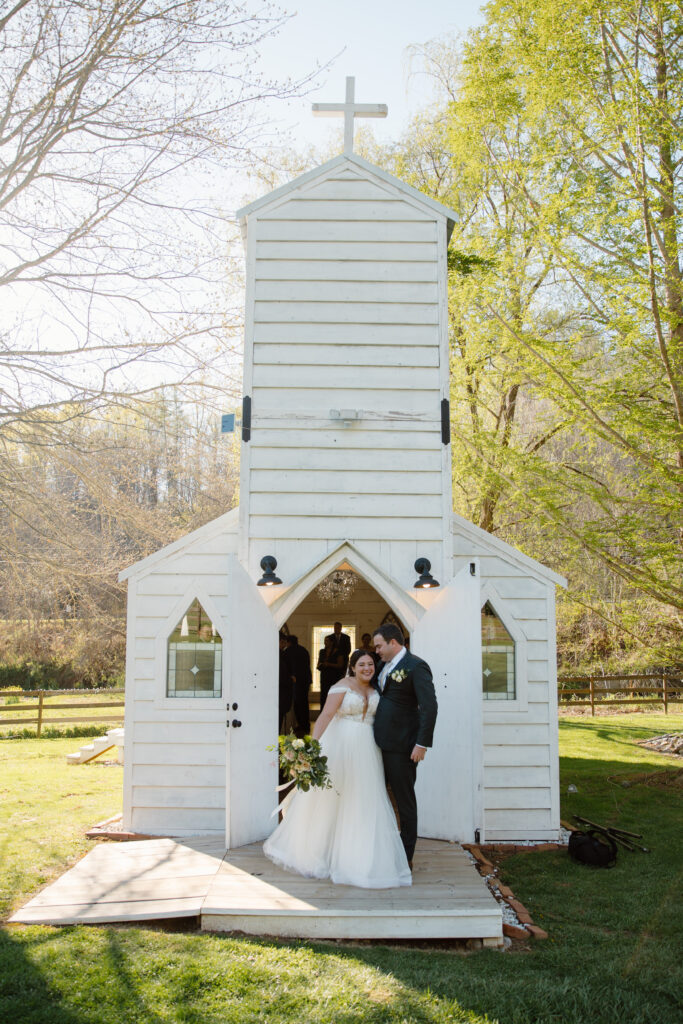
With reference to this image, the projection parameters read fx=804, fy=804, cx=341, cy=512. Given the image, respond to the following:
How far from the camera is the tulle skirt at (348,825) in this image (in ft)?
18.6

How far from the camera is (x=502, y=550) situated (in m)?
8.45

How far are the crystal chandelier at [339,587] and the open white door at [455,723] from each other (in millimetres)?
7343

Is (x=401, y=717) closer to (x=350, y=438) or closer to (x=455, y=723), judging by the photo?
(x=455, y=723)

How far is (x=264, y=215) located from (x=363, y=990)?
6.70 m

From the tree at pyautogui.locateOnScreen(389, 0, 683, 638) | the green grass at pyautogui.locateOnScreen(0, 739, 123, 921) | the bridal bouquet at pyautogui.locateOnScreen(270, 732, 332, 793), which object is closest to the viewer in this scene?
the bridal bouquet at pyautogui.locateOnScreen(270, 732, 332, 793)

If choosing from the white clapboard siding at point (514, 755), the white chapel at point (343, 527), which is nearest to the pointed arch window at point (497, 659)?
the white chapel at point (343, 527)

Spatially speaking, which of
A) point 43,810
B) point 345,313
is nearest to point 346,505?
point 345,313

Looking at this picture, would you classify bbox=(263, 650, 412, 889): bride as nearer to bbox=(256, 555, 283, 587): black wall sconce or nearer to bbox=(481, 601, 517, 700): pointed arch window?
bbox=(256, 555, 283, 587): black wall sconce

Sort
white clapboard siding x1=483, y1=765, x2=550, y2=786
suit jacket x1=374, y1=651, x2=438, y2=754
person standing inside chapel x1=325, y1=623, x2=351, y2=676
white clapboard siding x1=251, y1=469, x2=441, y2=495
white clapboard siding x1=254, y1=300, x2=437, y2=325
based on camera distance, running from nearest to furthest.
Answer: suit jacket x1=374, y1=651, x2=438, y2=754
white clapboard siding x1=251, y1=469, x2=441, y2=495
white clapboard siding x1=254, y1=300, x2=437, y2=325
white clapboard siding x1=483, y1=765, x2=550, y2=786
person standing inside chapel x1=325, y1=623, x2=351, y2=676

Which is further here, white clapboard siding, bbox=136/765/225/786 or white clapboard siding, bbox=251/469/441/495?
white clapboard siding, bbox=136/765/225/786

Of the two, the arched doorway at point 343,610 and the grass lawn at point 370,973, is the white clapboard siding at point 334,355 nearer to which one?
the grass lawn at point 370,973

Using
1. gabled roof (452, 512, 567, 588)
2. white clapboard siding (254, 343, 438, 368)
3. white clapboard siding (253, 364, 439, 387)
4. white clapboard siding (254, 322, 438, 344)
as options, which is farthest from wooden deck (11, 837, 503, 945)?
white clapboard siding (254, 322, 438, 344)

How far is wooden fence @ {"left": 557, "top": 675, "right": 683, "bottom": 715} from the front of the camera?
19025mm

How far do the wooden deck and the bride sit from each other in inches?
4.5
